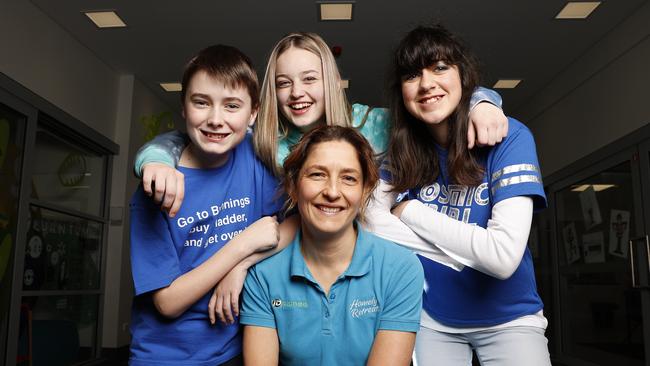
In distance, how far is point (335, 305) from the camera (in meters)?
1.39

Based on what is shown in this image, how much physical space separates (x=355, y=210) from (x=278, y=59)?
640 millimetres

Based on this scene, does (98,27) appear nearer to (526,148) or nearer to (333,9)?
(333,9)

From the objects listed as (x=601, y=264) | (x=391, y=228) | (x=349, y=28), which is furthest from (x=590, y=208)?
(x=391, y=228)

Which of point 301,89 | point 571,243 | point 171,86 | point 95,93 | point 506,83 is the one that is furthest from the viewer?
point 171,86

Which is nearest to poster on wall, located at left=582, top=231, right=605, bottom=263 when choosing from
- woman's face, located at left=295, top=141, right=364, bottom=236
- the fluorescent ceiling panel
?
the fluorescent ceiling panel

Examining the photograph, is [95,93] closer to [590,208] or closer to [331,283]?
[331,283]

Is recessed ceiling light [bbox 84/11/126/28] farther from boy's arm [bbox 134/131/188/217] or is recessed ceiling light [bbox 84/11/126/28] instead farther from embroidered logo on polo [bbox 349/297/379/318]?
embroidered logo on polo [bbox 349/297/379/318]

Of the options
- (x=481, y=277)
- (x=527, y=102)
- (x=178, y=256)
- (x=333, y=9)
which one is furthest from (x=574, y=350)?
(x=178, y=256)

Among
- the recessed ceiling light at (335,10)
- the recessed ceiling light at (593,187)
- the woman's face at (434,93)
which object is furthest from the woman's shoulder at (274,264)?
the recessed ceiling light at (593,187)

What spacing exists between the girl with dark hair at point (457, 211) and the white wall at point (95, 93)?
3796 millimetres

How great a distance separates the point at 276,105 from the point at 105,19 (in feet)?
12.8

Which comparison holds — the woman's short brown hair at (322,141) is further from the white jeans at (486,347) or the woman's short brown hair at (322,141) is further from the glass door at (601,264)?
the glass door at (601,264)

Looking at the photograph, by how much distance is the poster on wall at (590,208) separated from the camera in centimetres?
554

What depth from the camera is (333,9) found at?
4.69 metres
